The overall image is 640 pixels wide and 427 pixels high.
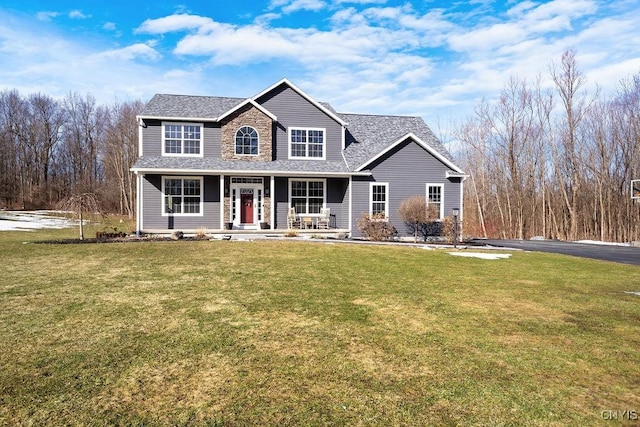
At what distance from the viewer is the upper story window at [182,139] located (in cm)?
1966

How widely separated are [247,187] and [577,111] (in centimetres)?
2377

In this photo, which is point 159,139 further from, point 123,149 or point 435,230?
point 123,149

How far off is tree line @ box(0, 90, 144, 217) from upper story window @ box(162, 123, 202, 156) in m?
26.4

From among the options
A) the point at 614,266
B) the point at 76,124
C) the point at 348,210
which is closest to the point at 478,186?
the point at 348,210

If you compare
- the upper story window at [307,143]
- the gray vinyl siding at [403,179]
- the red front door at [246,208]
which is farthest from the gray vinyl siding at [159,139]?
the gray vinyl siding at [403,179]

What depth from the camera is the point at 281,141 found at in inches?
819

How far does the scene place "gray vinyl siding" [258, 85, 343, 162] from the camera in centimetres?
2069

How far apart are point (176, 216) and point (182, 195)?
3.64 feet

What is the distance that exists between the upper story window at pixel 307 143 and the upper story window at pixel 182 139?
489 cm

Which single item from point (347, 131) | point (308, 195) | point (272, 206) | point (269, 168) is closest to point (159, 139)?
point (269, 168)

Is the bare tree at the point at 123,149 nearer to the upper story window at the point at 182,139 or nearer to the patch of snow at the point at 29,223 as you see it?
the patch of snow at the point at 29,223

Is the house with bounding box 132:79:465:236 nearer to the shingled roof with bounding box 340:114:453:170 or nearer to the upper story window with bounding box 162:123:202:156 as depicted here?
the upper story window with bounding box 162:123:202:156

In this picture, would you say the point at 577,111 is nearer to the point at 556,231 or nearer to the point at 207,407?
the point at 556,231

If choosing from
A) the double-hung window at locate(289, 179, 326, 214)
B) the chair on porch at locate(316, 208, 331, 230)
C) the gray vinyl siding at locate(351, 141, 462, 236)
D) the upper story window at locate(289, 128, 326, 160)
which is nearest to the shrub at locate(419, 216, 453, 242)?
the gray vinyl siding at locate(351, 141, 462, 236)
